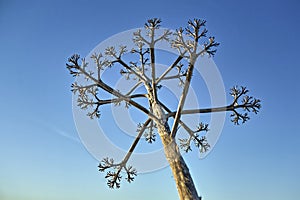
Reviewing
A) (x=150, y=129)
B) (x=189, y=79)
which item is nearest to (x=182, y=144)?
(x=150, y=129)

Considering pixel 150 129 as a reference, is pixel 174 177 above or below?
below

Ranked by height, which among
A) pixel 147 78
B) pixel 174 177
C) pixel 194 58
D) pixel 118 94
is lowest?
pixel 174 177

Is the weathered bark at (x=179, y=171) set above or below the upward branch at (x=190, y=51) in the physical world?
below

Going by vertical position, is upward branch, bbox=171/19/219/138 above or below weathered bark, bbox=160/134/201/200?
above

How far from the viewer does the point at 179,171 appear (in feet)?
13.6

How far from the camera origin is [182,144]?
6.16 m

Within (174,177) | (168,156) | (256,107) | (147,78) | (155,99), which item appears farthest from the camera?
(147,78)

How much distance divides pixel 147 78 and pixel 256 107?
279 cm

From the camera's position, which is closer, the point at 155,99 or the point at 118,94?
the point at 118,94

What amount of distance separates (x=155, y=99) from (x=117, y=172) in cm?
192

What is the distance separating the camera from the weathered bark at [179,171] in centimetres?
380

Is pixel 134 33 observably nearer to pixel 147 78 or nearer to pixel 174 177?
pixel 147 78

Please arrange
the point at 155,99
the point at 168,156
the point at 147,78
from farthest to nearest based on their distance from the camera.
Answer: the point at 147,78
the point at 155,99
the point at 168,156

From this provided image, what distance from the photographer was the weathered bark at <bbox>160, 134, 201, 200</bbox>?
3.80 metres
